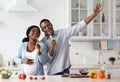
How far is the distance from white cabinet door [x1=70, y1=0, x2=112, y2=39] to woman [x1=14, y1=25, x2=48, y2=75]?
7.24 feet

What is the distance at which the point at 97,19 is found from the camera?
5.88 meters

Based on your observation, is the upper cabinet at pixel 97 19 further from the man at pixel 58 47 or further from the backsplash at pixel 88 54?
the man at pixel 58 47

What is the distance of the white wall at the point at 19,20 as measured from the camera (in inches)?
230

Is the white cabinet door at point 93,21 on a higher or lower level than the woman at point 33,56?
higher

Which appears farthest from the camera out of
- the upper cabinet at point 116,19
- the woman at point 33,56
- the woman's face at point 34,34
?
the upper cabinet at point 116,19

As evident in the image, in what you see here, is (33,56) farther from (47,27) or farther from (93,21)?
(93,21)

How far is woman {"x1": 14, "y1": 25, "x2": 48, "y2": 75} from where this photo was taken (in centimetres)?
342

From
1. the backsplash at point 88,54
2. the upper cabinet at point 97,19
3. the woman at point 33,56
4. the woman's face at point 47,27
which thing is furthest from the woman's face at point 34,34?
the backsplash at point 88,54

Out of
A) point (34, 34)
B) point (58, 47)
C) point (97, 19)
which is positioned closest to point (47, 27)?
point (34, 34)

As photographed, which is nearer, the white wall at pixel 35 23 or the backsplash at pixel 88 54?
the white wall at pixel 35 23

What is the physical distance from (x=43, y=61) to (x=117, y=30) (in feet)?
8.89

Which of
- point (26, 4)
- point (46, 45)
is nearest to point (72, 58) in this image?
point (26, 4)

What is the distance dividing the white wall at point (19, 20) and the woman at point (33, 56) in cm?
230

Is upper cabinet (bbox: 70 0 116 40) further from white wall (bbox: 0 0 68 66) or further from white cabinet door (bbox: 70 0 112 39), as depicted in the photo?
white wall (bbox: 0 0 68 66)
